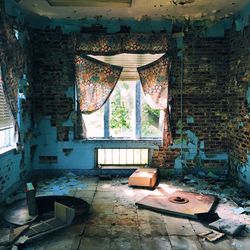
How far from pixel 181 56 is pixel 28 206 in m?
3.84

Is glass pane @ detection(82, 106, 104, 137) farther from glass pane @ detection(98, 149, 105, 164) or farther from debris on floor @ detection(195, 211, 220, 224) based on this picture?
debris on floor @ detection(195, 211, 220, 224)

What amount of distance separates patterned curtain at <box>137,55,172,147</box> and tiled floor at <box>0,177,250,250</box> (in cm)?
198

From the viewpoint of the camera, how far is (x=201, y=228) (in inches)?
147

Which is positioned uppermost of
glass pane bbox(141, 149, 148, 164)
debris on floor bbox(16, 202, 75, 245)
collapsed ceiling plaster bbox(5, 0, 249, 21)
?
collapsed ceiling plaster bbox(5, 0, 249, 21)

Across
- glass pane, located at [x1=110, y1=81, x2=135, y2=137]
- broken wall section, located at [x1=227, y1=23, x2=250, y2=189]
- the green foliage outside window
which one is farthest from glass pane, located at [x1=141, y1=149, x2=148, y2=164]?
broken wall section, located at [x1=227, y1=23, x2=250, y2=189]

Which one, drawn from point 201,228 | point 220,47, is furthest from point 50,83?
point 201,228

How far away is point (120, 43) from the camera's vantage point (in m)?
5.92

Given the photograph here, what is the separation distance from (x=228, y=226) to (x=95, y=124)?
11.1 ft

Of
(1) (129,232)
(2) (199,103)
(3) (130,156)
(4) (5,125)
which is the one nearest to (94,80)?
(3) (130,156)

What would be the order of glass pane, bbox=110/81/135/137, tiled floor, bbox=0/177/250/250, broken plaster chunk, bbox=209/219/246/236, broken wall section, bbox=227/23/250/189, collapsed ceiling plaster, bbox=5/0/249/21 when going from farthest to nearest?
glass pane, bbox=110/81/135/137, broken wall section, bbox=227/23/250/189, collapsed ceiling plaster, bbox=5/0/249/21, broken plaster chunk, bbox=209/219/246/236, tiled floor, bbox=0/177/250/250

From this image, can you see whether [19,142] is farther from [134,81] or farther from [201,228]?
[201,228]

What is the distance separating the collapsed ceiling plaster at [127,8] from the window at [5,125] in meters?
1.43

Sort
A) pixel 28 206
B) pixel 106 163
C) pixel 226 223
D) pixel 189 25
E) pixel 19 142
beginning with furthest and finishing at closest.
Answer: pixel 106 163 → pixel 189 25 → pixel 19 142 → pixel 28 206 → pixel 226 223

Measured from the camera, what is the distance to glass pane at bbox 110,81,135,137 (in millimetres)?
6195
